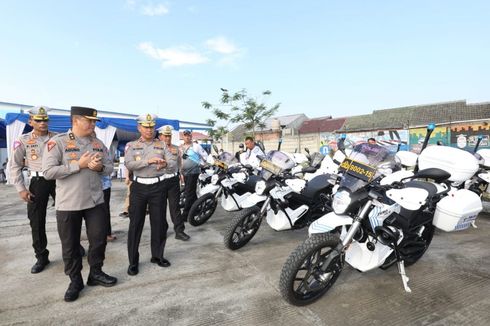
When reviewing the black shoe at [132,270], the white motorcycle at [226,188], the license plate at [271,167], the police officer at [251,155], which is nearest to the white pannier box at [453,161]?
the license plate at [271,167]

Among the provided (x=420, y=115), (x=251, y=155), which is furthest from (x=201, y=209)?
(x=420, y=115)

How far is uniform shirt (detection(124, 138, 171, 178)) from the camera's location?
3.15 metres

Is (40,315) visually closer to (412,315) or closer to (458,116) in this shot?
(412,315)

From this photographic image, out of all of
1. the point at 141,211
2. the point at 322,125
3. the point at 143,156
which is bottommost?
the point at 141,211

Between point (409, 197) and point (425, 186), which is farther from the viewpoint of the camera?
point (425, 186)

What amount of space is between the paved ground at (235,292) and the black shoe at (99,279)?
0.19ft

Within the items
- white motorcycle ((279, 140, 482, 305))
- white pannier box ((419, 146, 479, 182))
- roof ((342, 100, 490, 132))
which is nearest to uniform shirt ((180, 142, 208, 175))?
white motorcycle ((279, 140, 482, 305))

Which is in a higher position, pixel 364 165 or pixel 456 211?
pixel 364 165

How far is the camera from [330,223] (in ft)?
7.83

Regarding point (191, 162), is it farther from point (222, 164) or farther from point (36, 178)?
point (36, 178)

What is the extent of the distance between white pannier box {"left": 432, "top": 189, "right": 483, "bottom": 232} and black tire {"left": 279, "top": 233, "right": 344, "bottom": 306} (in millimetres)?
1068

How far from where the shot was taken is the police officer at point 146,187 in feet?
10.3

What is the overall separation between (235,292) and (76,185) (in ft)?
5.49

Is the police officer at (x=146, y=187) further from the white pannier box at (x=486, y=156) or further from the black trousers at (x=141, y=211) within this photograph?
the white pannier box at (x=486, y=156)
